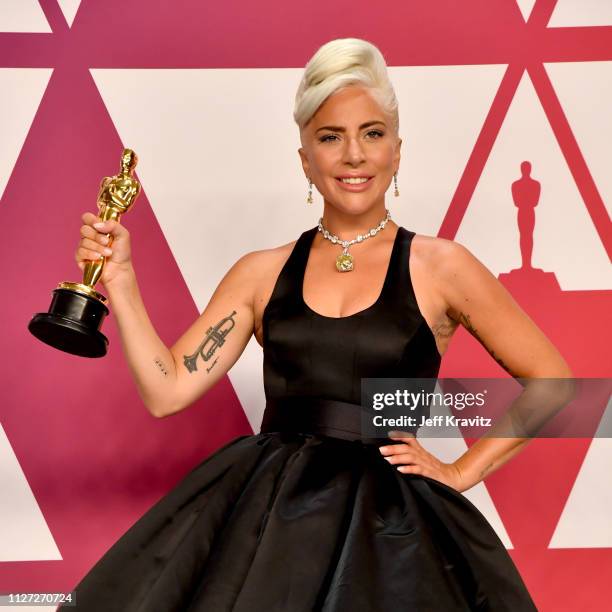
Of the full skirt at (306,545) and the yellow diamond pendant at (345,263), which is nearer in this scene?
the full skirt at (306,545)

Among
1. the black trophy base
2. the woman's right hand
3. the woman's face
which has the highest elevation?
the woman's face

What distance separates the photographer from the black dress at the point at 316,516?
1.78 metres

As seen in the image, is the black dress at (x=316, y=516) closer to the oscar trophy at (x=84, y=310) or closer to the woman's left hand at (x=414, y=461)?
the woman's left hand at (x=414, y=461)

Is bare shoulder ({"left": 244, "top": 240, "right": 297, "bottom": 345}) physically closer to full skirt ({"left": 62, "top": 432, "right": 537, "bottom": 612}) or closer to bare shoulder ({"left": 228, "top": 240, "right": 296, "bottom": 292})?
bare shoulder ({"left": 228, "top": 240, "right": 296, "bottom": 292})

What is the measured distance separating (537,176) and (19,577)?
198 cm

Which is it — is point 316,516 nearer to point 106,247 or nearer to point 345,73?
point 106,247

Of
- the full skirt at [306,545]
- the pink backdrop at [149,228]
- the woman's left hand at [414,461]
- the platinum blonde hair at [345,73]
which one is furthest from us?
the pink backdrop at [149,228]

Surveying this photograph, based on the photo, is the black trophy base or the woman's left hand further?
the woman's left hand

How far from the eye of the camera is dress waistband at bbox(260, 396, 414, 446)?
217 centimetres

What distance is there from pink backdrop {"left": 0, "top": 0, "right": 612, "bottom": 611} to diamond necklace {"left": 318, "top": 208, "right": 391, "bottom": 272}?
852 mm

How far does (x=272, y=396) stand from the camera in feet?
7.47

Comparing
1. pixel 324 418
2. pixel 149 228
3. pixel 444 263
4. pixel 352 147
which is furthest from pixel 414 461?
pixel 149 228
